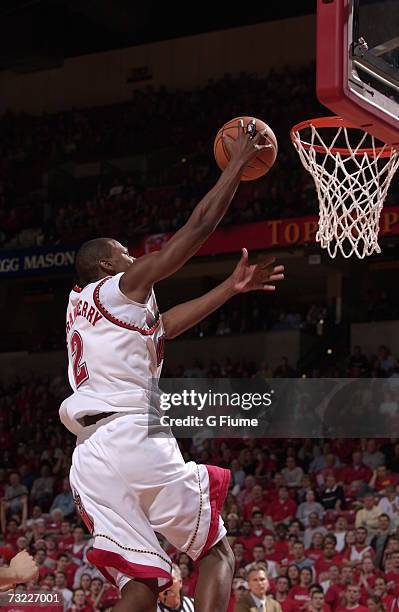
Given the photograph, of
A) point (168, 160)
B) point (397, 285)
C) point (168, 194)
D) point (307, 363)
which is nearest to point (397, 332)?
point (307, 363)

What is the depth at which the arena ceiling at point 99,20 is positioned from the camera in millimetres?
15328

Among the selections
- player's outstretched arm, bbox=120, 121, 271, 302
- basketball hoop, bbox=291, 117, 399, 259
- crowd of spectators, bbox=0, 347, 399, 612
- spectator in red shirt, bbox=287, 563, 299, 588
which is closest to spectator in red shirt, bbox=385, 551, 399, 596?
crowd of spectators, bbox=0, 347, 399, 612

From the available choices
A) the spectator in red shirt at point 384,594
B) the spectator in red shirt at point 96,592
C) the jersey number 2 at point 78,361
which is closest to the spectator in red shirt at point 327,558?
the spectator in red shirt at point 384,594

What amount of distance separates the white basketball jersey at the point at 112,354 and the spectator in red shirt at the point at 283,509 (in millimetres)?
6271

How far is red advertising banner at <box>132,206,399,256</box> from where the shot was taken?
12328 mm

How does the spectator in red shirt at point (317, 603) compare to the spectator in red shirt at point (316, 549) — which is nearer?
the spectator in red shirt at point (317, 603)

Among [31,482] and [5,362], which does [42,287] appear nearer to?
[5,362]

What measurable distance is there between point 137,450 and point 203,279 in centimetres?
1435

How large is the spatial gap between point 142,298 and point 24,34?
12.8 m

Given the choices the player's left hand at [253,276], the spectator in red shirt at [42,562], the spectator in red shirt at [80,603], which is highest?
the player's left hand at [253,276]

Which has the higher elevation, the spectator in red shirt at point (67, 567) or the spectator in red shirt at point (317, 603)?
the spectator in red shirt at point (317, 603)

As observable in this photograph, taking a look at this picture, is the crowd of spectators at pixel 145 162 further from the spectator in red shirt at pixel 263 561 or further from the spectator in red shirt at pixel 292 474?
the spectator in red shirt at pixel 263 561

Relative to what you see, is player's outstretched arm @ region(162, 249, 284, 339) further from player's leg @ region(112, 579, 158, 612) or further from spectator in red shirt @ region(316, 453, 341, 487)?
spectator in red shirt @ region(316, 453, 341, 487)

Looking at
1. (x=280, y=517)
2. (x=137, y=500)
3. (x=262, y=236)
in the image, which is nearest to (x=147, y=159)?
(x=262, y=236)
